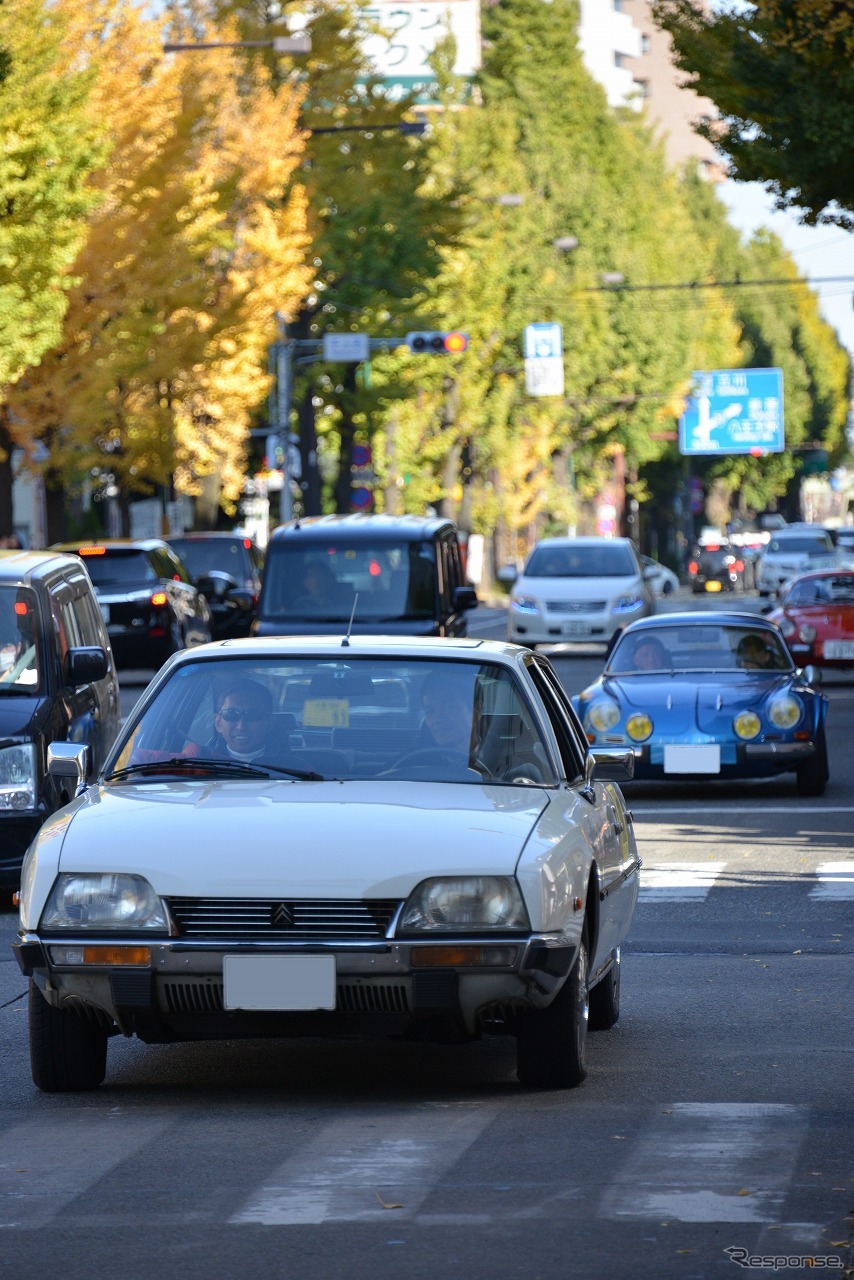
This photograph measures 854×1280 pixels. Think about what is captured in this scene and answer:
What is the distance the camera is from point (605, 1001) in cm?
861

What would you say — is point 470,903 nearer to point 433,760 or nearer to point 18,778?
point 433,760

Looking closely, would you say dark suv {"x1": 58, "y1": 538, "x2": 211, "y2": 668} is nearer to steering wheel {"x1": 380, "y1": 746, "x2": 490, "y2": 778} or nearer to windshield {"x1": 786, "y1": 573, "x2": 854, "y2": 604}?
windshield {"x1": 786, "y1": 573, "x2": 854, "y2": 604}

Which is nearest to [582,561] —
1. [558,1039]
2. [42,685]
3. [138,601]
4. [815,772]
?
[138,601]

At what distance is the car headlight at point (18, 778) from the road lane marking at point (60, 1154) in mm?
5327

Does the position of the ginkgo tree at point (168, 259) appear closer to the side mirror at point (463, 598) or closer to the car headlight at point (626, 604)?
the car headlight at point (626, 604)

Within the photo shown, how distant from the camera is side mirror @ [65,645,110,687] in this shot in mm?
12609

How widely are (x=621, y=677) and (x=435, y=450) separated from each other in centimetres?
5467

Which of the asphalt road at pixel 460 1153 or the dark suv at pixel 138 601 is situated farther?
the dark suv at pixel 138 601

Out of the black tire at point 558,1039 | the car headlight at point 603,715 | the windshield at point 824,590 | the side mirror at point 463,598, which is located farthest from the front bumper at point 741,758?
the windshield at point 824,590

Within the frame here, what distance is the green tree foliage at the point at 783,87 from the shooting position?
23141 millimetres

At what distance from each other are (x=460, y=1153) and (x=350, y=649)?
7.32 ft

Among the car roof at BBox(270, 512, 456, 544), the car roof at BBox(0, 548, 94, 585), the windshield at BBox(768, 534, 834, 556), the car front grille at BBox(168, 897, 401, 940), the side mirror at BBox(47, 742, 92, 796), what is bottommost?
the windshield at BBox(768, 534, 834, 556)

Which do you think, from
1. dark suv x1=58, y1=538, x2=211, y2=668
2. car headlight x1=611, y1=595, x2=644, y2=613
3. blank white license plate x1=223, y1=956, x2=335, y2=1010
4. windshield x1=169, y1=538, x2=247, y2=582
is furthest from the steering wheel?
windshield x1=169, y1=538, x2=247, y2=582

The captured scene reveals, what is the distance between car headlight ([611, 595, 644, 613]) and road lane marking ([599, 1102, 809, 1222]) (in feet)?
93.0
